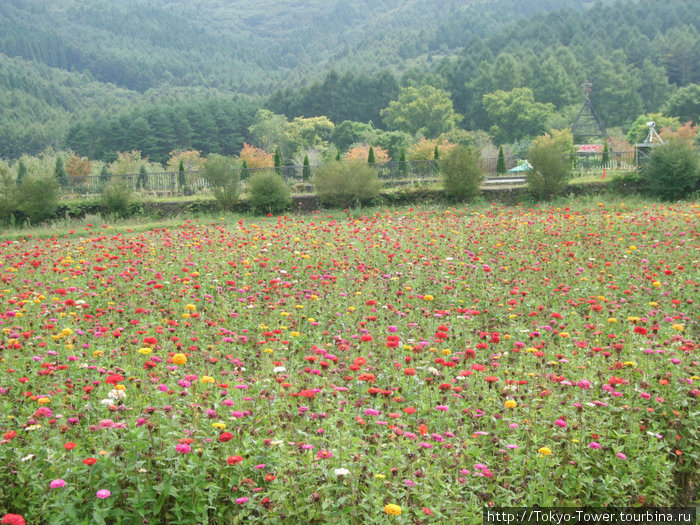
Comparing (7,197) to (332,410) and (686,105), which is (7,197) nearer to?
(332,410)

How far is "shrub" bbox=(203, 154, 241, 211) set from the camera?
802 inches

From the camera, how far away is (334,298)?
702 cm

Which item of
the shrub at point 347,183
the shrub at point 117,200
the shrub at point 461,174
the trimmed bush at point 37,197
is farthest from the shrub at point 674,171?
the trimmed bush at point 37,197

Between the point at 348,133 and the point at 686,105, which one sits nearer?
the point at 686,105

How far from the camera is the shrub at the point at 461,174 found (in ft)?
66.2

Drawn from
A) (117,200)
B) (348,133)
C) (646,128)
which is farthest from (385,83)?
(117,200)

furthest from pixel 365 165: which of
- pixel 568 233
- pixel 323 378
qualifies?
pixel 323 378

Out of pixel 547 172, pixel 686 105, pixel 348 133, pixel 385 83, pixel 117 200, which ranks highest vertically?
pixel 385 83

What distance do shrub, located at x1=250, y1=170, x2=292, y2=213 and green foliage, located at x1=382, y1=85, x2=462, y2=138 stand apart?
57.7 meters

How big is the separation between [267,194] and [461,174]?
6.50 meters

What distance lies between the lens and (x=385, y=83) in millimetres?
89438

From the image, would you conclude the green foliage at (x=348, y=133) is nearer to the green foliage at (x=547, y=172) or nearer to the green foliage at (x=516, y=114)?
the green foliage at (x=516, y=114)

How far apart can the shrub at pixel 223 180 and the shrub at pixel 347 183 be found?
2852 mm

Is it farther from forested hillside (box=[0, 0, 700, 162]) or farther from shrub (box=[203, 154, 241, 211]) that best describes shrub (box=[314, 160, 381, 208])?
forested hillside (box=[0, 0, 700, 162])
